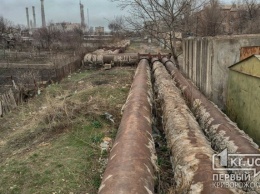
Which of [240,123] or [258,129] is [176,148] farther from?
[240,123]

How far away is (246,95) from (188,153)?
2262mm

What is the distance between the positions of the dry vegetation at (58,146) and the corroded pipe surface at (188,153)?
120 centimetres

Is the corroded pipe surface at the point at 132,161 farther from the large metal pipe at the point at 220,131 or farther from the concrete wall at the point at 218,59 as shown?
the concrete wall at the point at 218,59

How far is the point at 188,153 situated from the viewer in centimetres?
315

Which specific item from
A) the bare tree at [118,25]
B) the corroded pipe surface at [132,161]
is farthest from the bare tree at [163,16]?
the corroded pipe surface at [132,161]

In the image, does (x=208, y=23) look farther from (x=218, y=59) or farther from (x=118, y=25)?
(x=218, y=59)

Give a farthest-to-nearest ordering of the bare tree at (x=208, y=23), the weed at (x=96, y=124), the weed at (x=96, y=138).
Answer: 1. the bare tree at (x=208, y=23)
2. the weed at (x=96, y=124)
3. the weed at (x=96, y=138)

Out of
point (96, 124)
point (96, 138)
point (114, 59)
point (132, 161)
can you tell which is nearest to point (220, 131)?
point (132, 161)

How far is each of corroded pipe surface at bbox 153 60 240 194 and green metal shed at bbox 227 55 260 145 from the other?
1.09 metres

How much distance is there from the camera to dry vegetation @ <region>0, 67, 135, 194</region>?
3857 millimetres

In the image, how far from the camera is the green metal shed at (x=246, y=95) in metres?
4.42

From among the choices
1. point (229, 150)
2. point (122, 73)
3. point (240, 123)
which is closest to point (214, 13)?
point (122, 73)

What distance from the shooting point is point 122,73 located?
39.8 feet

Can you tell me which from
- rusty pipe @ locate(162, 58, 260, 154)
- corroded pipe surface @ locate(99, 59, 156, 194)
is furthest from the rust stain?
corroded pipe surface @ locate(99, 59, 156, 194)
